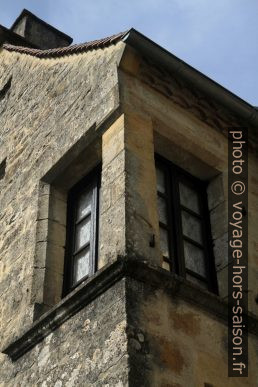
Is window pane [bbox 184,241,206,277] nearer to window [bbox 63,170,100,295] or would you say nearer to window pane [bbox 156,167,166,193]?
window pane [bbox 156,167,166,193]

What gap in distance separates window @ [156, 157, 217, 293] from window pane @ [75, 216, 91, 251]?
0.57 meters

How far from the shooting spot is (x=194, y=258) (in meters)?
4.88

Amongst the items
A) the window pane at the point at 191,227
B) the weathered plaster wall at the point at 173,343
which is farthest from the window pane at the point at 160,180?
the weathered plaster wall at the point at 173,343

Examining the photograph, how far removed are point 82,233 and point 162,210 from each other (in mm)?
649

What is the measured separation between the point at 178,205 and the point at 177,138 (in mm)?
551

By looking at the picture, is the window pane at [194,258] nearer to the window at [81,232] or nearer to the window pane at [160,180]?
the window pane at [160,180]

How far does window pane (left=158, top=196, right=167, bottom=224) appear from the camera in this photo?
4879mm

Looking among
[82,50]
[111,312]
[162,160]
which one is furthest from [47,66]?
[111,312]

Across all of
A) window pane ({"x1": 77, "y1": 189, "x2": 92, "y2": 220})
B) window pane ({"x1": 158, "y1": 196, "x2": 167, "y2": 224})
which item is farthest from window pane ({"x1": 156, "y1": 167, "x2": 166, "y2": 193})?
window pane ({"x1": 77, "y1": 189, "x2": 92, "y2": 220})

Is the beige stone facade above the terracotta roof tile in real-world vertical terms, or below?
below

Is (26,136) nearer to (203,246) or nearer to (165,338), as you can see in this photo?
(203,246)

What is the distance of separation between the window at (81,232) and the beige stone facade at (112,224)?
7cm

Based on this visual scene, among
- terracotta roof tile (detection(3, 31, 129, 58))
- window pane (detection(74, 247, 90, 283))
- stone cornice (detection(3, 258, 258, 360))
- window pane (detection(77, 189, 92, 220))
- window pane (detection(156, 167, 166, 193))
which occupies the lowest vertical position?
stone cornice (detection(3, 258, 258, 360))

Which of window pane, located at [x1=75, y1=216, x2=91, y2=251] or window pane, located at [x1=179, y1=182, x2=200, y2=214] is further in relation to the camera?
window pane, located at [x1=179, y1=182, x2=200, y2=214]
